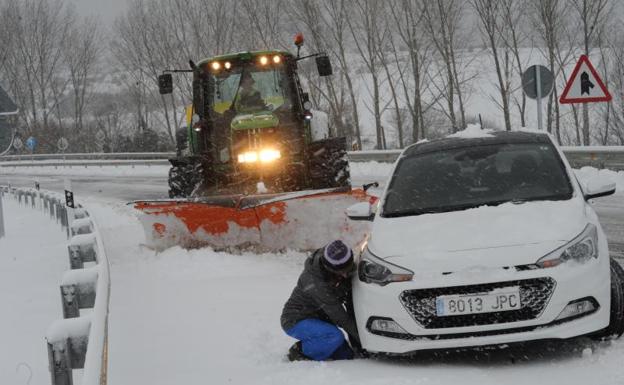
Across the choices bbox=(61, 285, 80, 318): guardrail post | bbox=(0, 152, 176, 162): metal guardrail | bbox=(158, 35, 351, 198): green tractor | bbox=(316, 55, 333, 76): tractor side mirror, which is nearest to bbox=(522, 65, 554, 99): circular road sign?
bbox=(158, 35, 351, 198): green tractor

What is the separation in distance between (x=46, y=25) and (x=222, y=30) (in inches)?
1103

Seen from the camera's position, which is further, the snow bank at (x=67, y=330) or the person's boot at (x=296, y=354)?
the person's boot at (x=296, y=354)

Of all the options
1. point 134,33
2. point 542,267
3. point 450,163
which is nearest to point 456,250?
point 542,267

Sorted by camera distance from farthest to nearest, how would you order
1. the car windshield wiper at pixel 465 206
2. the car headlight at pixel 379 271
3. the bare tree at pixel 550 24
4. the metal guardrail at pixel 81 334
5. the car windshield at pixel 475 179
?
the bare tree at pixel 550 24
the car windshield at pixel 475 179
the car windshield wiper at pixel 465 206
the car headlight at pixel 379 271
the metal guardrail at pixel 81 334

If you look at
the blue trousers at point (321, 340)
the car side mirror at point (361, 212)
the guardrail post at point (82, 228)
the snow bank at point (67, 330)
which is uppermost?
the car side mirror at point (361, 212)

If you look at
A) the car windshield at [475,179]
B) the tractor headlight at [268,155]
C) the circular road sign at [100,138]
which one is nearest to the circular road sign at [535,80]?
the tractor headlight at [268,155]

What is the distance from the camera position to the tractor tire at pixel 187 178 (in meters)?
11.2

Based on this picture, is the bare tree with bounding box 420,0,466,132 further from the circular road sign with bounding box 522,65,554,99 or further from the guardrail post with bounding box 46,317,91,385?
the guardrail post with bounding box 46,317,91,385

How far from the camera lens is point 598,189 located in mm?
5246

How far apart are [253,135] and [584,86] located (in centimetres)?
508

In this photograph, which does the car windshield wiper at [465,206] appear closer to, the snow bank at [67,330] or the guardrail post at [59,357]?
the snow bank at [67,330]

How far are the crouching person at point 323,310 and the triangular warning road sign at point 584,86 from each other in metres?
7.93

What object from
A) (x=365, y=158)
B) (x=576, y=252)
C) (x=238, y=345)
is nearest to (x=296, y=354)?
(x=238, y=345)

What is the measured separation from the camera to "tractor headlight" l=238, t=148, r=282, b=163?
11.0 m
